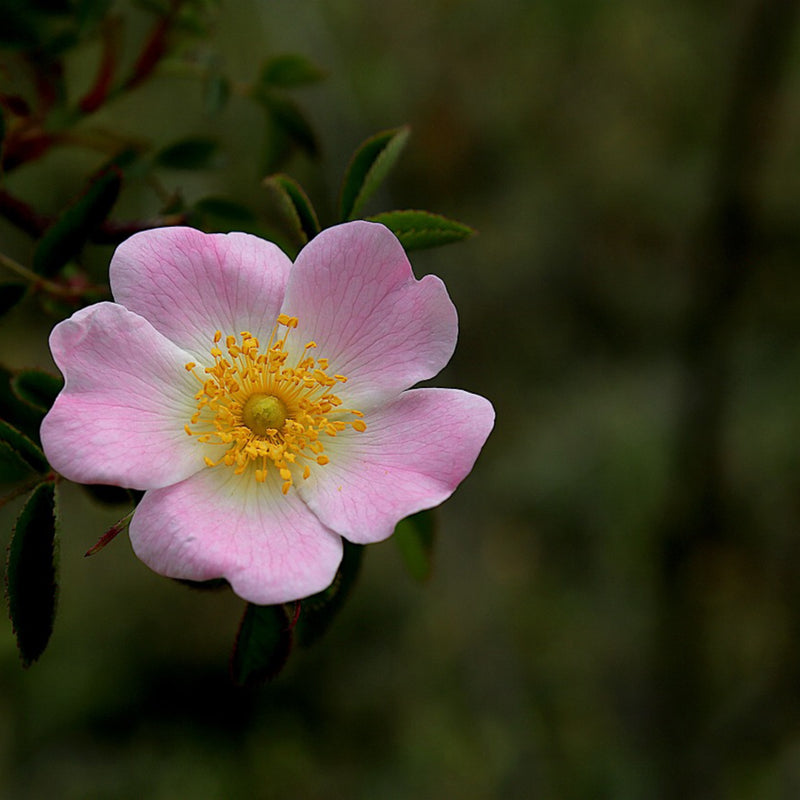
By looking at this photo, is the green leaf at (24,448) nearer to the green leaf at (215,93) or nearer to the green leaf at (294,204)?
the green leaf at (294,204)

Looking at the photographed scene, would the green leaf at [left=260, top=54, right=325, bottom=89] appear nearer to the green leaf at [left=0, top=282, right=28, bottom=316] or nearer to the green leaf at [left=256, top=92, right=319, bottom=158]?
the green leaf at [left=256, top=92, right=319, bottom=158]

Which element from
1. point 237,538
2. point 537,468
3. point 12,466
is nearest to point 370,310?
point 237,538

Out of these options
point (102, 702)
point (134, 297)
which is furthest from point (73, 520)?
point (134, 297)

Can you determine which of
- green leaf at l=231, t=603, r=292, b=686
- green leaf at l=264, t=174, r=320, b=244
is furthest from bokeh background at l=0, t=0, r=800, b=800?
green leaf at l=231, t=603, r=292, b=686

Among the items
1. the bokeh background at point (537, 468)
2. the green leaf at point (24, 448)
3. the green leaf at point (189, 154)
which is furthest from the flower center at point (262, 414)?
the bokeh background at point (537, 468)

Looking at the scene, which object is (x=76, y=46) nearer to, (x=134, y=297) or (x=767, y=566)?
(x=134, y=297)
